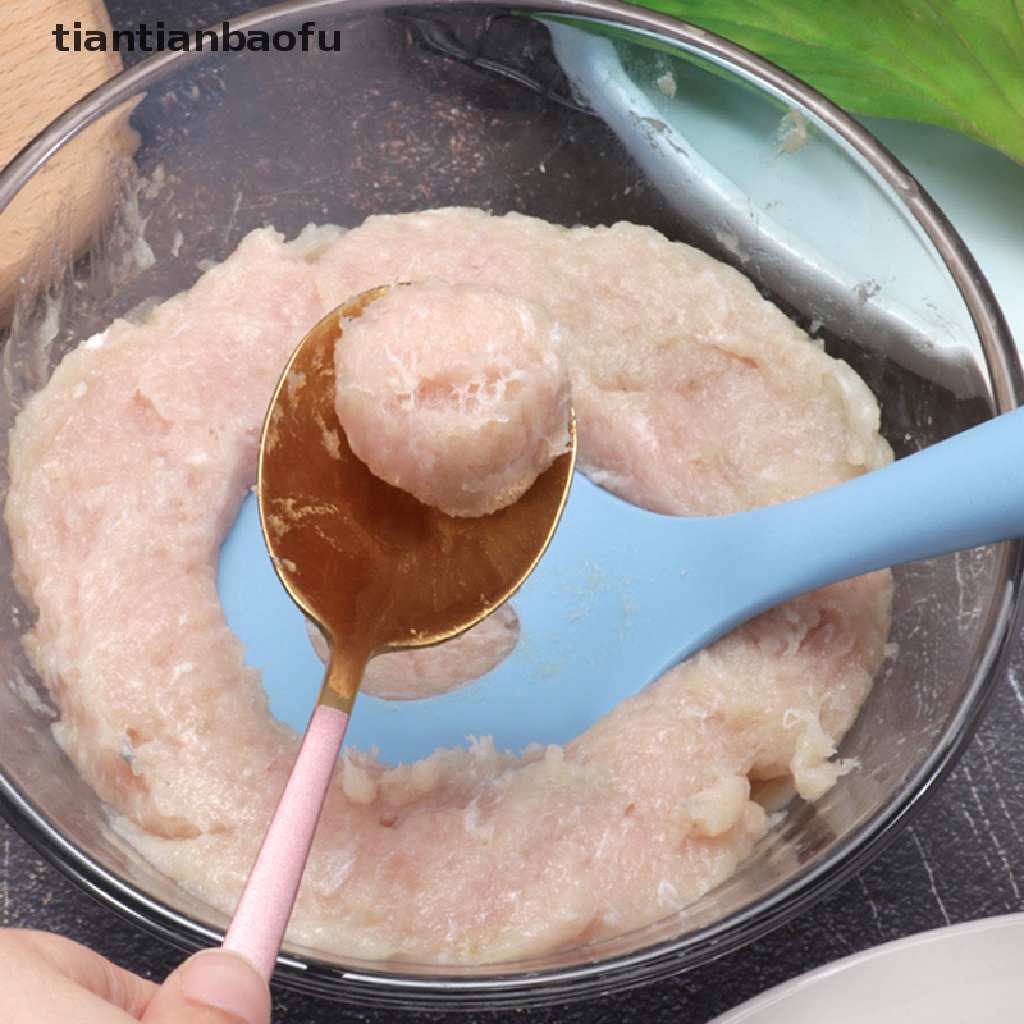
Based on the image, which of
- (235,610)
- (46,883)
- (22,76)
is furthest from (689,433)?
(22,76)

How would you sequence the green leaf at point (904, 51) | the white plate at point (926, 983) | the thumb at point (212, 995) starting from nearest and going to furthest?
1. the thumb at point (212, 995)
2. the white plate at point (926, 983)
3. the green leaf at point (904, 51)

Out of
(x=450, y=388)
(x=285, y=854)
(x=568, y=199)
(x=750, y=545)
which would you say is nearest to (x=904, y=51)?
(x=568, y=199)

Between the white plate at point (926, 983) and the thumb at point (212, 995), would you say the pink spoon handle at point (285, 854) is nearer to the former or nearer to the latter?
the thumb at point (212, 995)

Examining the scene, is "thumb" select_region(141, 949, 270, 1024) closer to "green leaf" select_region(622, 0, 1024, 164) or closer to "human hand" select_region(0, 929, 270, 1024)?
"human hand" select_region(0, 929, 270, 1024)

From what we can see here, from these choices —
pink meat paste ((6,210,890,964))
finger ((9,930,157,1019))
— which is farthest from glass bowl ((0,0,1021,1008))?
finger ((9,930,157,1019))

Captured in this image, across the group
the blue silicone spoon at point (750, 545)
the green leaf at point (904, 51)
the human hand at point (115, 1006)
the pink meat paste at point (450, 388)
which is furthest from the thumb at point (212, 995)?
the green leaf at point (904, 51)

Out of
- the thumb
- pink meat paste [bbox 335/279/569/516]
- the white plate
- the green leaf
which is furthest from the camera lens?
the green leaf

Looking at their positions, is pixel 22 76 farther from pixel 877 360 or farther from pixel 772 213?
pixel 877 360
